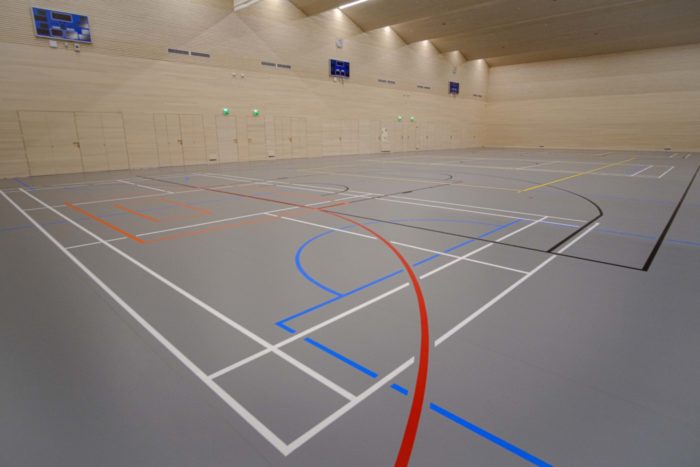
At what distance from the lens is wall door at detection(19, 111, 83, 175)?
586 inches

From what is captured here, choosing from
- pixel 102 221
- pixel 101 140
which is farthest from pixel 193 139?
pixel 102 221

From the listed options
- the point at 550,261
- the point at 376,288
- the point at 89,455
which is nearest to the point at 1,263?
the point at 89,455

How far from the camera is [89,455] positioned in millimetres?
2125

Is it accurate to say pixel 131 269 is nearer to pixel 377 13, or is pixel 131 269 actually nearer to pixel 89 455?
pixel 89 455

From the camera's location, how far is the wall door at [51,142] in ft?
48.8

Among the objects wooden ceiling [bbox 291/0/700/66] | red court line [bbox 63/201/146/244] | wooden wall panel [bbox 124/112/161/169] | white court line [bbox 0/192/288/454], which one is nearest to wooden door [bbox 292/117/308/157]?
wooden ceiling [bbox 291/0/700/66]

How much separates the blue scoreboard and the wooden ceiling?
1042cm

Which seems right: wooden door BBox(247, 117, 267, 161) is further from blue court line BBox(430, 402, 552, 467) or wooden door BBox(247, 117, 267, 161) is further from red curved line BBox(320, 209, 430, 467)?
blue court line BBox(430, 402, 552, 467)

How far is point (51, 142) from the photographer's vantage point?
15.4 meters

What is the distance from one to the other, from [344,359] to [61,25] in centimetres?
1826

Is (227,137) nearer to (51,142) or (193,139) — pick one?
(193,139)

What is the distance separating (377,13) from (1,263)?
23.0m

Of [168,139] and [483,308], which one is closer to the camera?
[483,308]

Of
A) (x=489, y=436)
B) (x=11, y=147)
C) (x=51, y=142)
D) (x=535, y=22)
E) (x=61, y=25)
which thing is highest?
(x=535, y=22)
